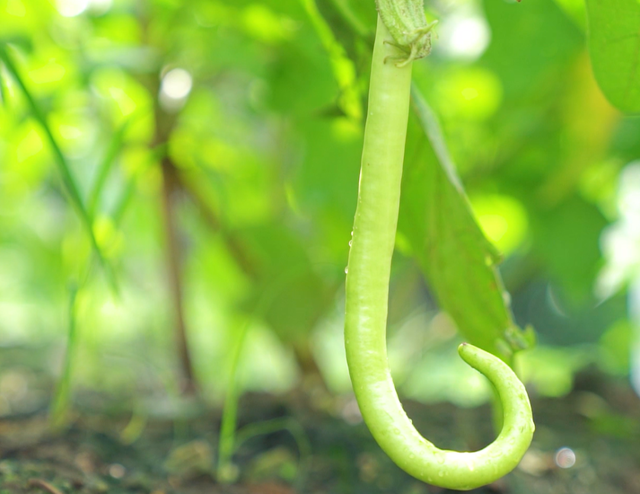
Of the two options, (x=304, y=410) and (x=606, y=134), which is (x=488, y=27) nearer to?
(x=606, y=134)

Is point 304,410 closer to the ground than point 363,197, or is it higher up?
closer to the ground

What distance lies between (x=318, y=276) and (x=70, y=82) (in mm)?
357

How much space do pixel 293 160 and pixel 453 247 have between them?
0.55 metres

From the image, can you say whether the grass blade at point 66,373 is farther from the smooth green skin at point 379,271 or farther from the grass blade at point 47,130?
the smooth green skin at point 379,271

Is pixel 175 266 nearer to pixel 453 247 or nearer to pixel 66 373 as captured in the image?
pixel 66 373

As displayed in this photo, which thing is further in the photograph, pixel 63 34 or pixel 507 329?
pixel 63 34

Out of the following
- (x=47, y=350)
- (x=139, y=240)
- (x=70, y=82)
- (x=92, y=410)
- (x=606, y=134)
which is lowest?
(x=47, y=350)

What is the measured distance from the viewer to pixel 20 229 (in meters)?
1.45

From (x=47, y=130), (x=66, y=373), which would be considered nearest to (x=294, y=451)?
(x=66, y=373)

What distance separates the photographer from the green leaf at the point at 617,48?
0.29m

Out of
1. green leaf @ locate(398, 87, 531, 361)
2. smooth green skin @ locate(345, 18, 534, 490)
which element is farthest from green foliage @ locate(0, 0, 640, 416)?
smooth green skin @ locate(345, 18, 534, 490)

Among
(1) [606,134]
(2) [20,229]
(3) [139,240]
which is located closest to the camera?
(1) [606,134]

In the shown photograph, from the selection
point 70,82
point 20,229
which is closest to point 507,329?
point 70,82

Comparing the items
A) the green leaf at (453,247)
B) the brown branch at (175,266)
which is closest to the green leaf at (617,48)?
the green leaf at (453,247)
